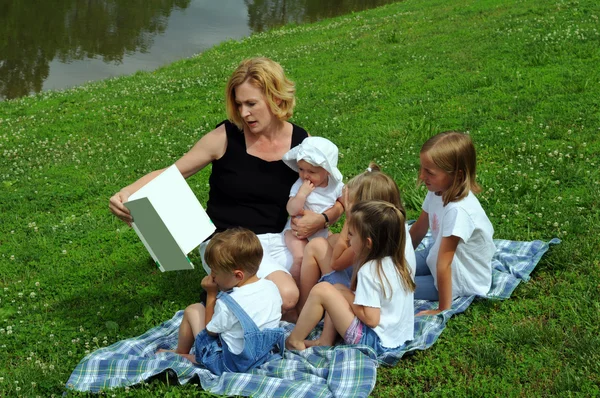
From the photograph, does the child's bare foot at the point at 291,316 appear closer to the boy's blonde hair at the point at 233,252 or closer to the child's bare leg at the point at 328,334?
the child's bare leg at the point at 328,334

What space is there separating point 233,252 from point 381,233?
971mm

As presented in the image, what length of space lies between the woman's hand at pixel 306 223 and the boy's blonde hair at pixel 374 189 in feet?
1.40

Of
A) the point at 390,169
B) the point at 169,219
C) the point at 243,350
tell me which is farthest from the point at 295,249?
the point at 390,169

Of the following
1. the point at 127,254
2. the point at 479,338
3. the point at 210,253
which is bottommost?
the point at 127,254

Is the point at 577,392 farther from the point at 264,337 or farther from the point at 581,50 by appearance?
the point at 581,50

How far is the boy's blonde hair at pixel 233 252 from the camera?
4160 millimetres

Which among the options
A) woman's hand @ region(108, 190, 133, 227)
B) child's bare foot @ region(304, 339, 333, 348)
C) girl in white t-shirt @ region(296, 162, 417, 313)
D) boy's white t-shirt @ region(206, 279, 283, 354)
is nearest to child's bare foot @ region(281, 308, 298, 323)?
girl in white t-shirt @ region(296, 162, 417, 313)

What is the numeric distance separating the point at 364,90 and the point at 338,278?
6.78 meters

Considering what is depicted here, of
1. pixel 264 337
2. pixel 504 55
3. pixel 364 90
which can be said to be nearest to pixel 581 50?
pixel 504 55

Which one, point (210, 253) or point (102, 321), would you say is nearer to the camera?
point (210, 253)

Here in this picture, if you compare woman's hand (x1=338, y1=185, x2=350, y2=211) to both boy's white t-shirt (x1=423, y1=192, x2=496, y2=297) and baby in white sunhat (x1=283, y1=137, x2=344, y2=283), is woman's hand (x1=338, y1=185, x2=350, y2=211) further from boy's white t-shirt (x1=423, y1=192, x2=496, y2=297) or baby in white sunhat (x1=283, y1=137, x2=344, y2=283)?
boy's white t-shirt (x1=423, y1=192, x2=496, y2=297)

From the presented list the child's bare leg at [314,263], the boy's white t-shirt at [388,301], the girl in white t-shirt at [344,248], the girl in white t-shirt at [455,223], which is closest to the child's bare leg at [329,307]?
the boy's white t-shirt at [388,301]

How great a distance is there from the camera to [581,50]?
10438 millimetres

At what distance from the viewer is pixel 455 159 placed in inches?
184
